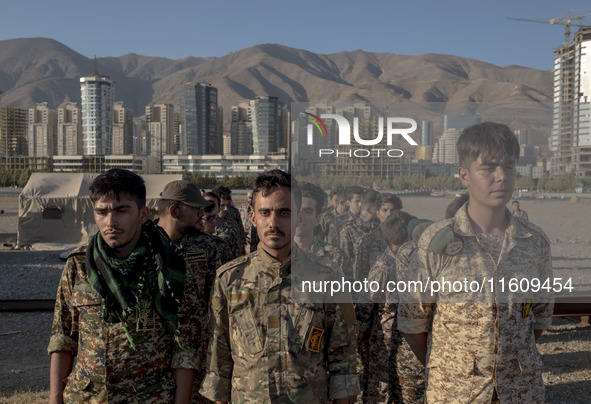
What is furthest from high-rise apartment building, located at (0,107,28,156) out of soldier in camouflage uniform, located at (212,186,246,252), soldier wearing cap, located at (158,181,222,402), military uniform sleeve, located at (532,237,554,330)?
military uniform sleeve, located at (532,237,554,330)

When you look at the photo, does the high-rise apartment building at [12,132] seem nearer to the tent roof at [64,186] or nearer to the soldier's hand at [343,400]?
the tent roof at [64,186]

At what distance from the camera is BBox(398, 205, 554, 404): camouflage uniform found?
2.17 metres

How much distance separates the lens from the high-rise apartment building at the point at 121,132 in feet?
436

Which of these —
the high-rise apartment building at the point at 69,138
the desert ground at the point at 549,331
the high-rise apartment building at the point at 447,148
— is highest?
the high-rise apartment building at the point at 69,138

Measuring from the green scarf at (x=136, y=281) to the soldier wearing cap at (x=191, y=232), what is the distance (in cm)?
68

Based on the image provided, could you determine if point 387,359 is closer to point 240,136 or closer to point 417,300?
point 417,300

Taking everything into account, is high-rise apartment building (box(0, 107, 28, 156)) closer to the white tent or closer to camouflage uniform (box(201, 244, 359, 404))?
the white tent

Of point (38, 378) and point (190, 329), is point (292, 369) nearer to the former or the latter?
Answer: point (190, 329)

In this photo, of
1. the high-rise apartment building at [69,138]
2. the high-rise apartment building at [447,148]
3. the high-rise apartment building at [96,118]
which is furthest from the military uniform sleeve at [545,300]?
the high-rise apartment building at [69,138]

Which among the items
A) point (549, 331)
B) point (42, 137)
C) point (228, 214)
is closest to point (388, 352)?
point (228, 214)

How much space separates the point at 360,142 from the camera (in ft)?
8.04

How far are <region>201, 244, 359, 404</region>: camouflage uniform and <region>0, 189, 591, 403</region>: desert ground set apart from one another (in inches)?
29.9

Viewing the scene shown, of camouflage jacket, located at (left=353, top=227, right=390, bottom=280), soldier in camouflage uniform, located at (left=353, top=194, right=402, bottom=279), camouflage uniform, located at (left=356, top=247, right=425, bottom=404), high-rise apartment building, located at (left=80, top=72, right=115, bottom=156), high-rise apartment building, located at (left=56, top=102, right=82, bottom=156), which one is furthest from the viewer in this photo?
high-rise apartment building, located at (left=56, top=102, right=82, bottom=156)

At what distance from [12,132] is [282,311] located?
141 m
